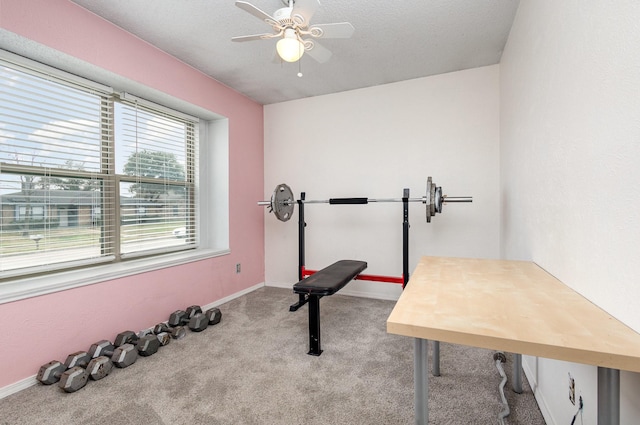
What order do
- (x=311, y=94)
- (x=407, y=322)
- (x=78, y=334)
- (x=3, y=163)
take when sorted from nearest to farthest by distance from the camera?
(x=407, y=322), (x=3, y=163), (x=78, y=334), (x=311, y=94)

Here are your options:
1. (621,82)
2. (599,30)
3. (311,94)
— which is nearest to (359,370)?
(621,82)

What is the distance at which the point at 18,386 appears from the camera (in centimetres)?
183

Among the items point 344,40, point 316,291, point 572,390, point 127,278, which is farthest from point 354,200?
point 127,278

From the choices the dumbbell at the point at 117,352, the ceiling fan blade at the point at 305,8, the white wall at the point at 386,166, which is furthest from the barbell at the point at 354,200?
the dumbbell at the point at 117,352

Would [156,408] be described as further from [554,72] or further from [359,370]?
[554,72]

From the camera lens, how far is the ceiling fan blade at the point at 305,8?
5.53 feet

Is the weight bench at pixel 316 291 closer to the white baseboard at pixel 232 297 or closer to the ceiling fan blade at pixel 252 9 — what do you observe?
the white baseboard at pixel 232 297

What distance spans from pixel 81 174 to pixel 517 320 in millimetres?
3069

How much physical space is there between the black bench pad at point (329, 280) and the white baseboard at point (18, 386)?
1.77 metres

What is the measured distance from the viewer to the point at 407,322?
2.78 feet

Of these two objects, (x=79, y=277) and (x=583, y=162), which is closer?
(x=583, y=162)

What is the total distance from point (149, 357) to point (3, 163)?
1.69m

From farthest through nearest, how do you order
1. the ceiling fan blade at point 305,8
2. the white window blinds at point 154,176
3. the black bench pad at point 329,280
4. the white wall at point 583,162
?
the white window blinds at point 154,176 → the black bench pad at point 329,280 → the ceiling fan blade at point 305,8 → the white wall at point 583,162

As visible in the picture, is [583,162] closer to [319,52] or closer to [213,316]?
[319,52]
